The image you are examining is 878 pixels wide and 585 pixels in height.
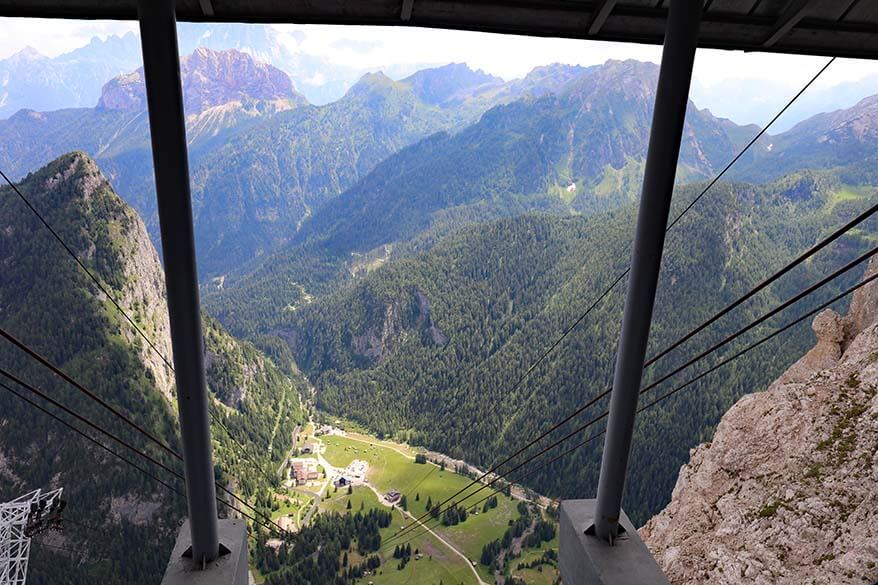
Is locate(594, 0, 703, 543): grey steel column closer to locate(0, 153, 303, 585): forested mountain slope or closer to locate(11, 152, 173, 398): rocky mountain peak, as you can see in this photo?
locate(0, 153, 303, 585): forested mountain slope

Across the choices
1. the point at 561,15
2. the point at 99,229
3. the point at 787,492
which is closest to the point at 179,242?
the point at 561,15

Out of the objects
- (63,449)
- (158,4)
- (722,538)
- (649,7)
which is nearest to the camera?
(158,4)

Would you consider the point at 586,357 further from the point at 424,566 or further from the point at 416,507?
the point at 424,566

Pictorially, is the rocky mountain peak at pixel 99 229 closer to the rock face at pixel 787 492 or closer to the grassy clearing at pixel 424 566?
the grassy clearing at pixel 424 566

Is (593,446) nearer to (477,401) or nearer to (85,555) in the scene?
(477,401)

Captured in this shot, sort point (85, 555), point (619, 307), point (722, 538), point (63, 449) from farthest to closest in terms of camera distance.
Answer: point (619, 307) → point (63, 449) → point (85, 555) → point (722, 538)

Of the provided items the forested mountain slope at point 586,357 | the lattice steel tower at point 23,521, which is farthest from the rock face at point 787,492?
the forested mountain slope at point 586,357

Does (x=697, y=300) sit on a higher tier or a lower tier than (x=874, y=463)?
higher

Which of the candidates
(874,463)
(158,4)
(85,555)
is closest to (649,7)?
(158,4)
